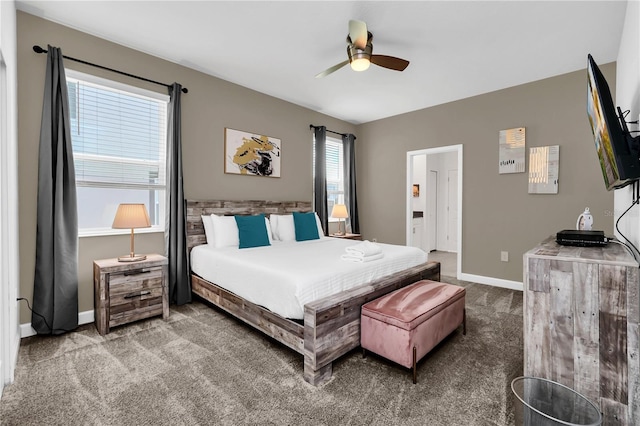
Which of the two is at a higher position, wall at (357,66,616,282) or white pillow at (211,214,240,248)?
wall at (357,66,616,282)

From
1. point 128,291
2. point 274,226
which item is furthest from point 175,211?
point 274,226

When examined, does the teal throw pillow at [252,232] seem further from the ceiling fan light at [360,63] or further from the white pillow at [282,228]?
the ceiling fan light at [360,63]

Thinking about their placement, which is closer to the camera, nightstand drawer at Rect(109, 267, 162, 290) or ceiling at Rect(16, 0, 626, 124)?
ceiling at Rect(16, 0, 626, 124)

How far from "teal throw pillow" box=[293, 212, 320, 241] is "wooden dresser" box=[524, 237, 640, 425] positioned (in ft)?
9.32

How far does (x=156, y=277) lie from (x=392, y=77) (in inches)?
140

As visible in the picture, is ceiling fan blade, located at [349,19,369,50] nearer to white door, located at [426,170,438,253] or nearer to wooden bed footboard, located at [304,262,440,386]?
wooden bed footboard, located at [304,262,440,386]

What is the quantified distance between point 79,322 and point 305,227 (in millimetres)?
2597

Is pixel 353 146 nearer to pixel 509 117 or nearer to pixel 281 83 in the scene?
pixel 281 83

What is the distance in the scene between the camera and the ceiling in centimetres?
249

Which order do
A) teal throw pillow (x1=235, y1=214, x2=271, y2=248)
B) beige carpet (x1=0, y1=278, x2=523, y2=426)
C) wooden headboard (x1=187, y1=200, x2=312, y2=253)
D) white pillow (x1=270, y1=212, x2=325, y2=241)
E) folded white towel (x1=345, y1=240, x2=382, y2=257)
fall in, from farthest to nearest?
white pillow (x1=270, y1=212, x2=325, y2=241) < wooden headboard (x1=187, y1=200, x2=312, y2=253) < teal throw pillow (x1=235, y1=214, x2=271, y2=248) < folded white towel (x1=345, y1=240, x2=382, y2=257) < beige carpet (x1=0, y1=278, x2=523, y2=426)

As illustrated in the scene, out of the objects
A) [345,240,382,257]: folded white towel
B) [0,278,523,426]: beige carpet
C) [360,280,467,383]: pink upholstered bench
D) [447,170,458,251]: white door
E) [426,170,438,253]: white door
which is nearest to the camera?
[0,278,523,426]: beige carpet

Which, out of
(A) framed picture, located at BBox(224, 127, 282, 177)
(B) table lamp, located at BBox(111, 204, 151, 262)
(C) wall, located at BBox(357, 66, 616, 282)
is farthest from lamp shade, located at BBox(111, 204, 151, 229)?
(C) wall, located at BBox(357, 66, 616, 282)

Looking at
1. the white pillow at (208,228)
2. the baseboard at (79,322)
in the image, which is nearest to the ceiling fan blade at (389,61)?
the white pillow at (208,228)

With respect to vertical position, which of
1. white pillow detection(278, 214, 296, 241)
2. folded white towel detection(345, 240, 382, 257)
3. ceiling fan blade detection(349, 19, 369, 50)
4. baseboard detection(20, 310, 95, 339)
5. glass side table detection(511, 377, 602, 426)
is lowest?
baseboard detection(20, 310, 95, 339)
